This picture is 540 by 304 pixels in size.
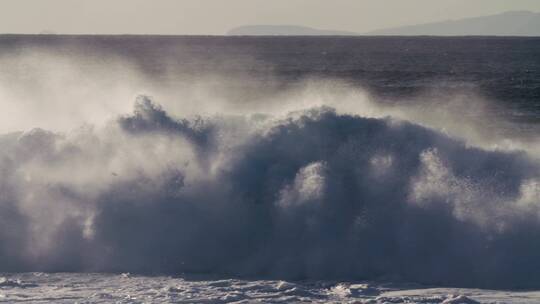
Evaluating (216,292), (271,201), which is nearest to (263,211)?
(271,201)

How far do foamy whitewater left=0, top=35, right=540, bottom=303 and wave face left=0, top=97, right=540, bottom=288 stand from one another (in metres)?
0.03

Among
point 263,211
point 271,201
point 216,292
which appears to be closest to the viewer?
point 216,292

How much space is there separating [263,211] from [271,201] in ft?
0.93

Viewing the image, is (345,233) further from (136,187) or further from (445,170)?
(136,187)

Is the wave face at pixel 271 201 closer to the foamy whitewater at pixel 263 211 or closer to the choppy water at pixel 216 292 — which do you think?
the foamy whitewater at pixel 263 211

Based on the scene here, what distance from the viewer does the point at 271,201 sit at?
17.2m

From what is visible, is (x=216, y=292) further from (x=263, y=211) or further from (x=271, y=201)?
(x=271, y=201)

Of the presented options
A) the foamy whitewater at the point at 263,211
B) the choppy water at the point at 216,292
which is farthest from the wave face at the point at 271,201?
the choppy water at the point at 216,292

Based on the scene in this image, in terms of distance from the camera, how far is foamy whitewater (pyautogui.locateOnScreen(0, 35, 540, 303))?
1491cm

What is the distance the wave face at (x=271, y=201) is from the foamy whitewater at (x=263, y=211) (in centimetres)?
3

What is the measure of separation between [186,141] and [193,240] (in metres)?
2.97

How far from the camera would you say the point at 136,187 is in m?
17.7

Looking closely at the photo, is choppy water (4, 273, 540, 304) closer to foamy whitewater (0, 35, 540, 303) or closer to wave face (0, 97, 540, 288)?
foamy whitewater (0, 35, 540, 303)

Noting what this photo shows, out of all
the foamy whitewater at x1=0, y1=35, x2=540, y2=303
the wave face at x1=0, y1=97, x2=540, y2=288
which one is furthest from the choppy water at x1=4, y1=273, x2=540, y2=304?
the wave face at x1=0, y1=97, x2=540, y2=288
